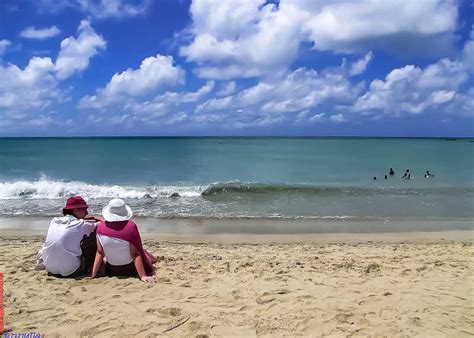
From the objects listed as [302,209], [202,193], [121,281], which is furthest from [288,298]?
[202,193]

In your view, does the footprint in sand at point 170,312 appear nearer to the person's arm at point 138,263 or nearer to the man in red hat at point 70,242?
the person's arm at point 138,263

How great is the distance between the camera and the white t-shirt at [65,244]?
18.3 ft

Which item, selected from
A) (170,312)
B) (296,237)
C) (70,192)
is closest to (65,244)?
(170,312)

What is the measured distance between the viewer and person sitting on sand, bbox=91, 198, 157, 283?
5.52 m

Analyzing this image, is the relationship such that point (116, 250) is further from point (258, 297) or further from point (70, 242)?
point (258, 297)

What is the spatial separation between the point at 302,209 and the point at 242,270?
26.1 feet

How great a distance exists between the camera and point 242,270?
6254 mm

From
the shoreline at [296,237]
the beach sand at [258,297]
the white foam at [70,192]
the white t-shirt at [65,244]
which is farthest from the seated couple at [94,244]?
the white foam at [70,192]

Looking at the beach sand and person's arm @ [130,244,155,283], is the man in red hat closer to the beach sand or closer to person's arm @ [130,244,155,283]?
the beach sand

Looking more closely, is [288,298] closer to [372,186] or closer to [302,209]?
[302,209]

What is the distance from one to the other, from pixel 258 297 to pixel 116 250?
2.07 m

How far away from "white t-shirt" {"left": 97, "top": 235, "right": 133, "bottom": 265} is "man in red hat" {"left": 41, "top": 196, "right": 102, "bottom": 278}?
28 cm

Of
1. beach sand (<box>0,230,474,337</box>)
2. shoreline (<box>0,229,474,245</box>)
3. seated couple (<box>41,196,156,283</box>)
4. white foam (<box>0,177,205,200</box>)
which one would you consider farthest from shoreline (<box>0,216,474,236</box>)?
white foam (<box>0,177,205,200</box>)

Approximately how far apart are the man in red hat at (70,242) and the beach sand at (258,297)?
0.21 metres
